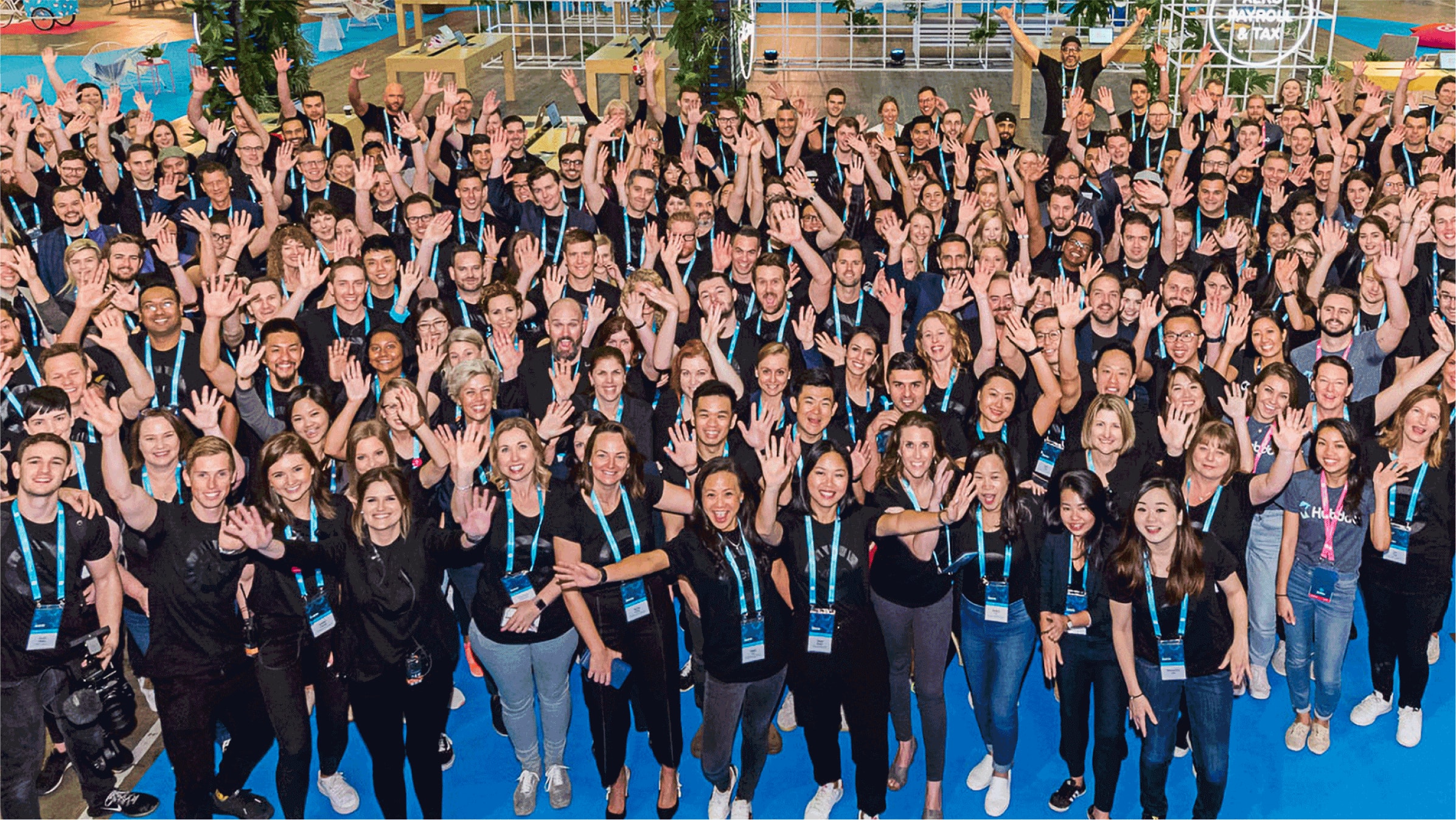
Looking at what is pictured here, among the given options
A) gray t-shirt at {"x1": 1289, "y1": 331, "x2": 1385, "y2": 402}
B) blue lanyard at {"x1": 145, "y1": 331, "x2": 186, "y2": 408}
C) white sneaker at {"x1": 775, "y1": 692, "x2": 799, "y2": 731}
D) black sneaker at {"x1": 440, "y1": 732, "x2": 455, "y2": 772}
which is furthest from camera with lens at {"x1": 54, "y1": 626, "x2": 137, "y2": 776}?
gray t-shirt at {"x1": 1289, "y1": 331, "x2": 1385, "y2": 402}

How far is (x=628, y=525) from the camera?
4023mm

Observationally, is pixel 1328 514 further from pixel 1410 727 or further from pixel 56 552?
pixel 56 552

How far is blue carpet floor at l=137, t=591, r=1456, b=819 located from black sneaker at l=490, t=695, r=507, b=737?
0.11 feet

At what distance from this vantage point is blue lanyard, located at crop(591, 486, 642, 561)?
4000 millimetres

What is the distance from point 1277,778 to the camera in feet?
14.9

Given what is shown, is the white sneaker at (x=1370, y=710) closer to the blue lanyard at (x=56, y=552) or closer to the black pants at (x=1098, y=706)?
the black pants at (x=1098, y=706)

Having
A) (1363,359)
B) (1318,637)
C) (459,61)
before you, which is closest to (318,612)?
(1318,637)

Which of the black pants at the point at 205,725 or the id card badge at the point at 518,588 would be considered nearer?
the black pants at the point at 205,725

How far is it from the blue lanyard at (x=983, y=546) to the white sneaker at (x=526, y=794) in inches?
68.4

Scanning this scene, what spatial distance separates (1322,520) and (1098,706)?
1.05 meters

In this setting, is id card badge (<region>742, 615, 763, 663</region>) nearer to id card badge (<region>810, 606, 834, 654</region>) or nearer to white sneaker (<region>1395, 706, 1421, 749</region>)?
id card badge (<region>810, 606, 834, 654</region>)

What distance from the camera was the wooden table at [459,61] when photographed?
16141mm

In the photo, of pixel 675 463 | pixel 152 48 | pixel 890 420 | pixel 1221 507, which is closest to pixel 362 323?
pixel 675 463

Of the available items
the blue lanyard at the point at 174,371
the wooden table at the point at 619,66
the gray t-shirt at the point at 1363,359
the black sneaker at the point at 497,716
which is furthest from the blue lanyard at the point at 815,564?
the wooden table at the point at 619,66
